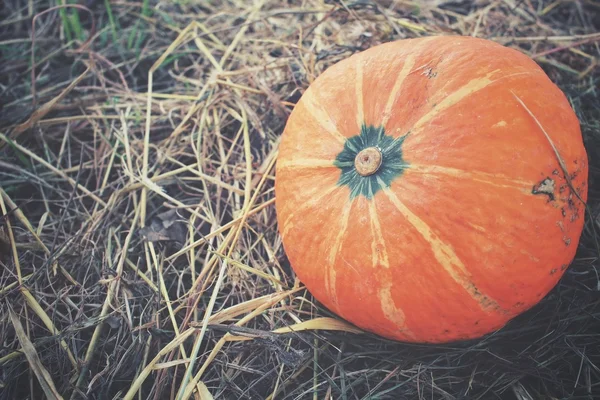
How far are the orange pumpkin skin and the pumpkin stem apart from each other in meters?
0.02

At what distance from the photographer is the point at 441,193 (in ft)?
5.26

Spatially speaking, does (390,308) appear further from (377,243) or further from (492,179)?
(492,179)

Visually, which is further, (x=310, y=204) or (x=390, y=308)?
(x=310, y=204)

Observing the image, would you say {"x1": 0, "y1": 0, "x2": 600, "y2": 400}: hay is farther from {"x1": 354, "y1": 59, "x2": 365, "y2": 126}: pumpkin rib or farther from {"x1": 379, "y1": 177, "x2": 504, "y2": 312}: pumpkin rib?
{"x1": 354, "y1": 59, "x2": 365, "y2": 126}: pumpkin rib

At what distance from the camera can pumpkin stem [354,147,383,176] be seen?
171cm

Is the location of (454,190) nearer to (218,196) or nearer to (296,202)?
(296,202)

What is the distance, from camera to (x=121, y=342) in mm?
2197

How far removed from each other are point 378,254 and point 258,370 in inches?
33.7

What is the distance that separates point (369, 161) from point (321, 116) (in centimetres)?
34

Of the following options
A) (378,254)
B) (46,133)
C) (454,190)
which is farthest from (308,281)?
(46,133)

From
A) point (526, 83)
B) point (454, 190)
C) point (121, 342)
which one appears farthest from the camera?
point (121, 342)

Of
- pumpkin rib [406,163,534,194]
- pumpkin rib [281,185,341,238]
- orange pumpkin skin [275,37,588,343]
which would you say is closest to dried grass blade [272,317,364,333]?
orange pumpkin skin [275,37,588,343]

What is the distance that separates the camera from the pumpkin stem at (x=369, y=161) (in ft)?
5.61

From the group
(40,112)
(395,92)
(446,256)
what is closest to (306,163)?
(395,92)
